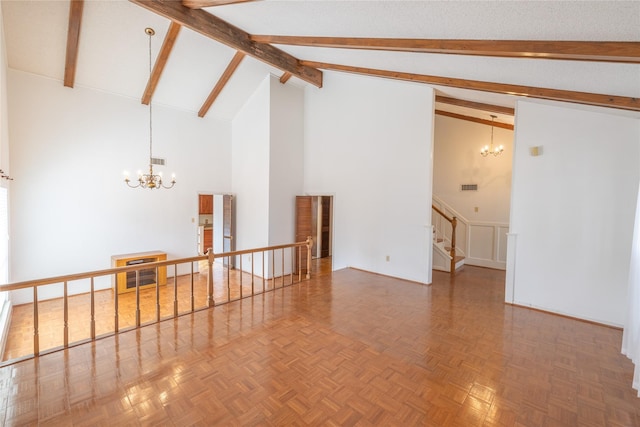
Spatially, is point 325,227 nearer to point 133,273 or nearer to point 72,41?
point 133,273

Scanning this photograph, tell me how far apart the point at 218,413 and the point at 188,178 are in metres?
5.72

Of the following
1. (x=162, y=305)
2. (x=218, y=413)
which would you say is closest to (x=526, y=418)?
(x=218, y=413)

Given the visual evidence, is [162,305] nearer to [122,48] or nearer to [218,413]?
[218,413]

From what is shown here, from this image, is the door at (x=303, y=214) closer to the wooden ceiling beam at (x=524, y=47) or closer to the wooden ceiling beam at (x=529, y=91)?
the wooden ceiling beam at (x=529, y=91)

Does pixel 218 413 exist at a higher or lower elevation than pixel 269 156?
lower

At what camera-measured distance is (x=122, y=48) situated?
468 cm

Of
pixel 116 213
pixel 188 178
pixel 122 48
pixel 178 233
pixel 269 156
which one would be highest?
pixel 122 48

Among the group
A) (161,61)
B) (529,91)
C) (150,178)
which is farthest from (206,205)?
(529,91)

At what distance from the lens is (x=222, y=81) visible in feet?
19.4

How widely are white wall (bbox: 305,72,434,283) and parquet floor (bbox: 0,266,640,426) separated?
1.88m

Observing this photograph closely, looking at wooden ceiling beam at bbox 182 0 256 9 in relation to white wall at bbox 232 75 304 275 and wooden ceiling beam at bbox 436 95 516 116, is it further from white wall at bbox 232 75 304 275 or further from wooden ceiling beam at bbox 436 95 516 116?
wooden ceiling beam at bbox 436 95 516 116

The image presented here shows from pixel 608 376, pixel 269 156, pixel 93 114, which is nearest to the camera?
pixel 608 376

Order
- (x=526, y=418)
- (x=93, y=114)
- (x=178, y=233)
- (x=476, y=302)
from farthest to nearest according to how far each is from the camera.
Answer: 1. (x=178, y=233)
2. (x=93, y=114)
3. (x=476, y=302)
4. (x=526, y=418)

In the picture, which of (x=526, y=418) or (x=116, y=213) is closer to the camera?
(x=526, y=418)
